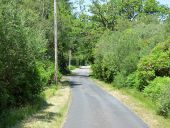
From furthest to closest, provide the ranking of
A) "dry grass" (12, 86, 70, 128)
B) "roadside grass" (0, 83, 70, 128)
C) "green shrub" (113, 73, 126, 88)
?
"green shrub" (113, 73, 126, 88)
"dry grass" (12, 86, 70, 128)
"roadside grass" (0, 83, 70, 128)

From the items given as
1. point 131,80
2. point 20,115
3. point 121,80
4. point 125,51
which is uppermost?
point 125,51

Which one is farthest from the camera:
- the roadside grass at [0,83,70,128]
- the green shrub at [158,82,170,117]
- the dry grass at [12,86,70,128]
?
the green shrub at [158,82,170,117]

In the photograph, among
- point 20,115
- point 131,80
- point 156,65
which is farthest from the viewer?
point 131,80

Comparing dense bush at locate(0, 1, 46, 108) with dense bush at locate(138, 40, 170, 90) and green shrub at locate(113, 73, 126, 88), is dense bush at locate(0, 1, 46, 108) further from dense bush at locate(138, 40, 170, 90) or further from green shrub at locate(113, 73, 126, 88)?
green shrub at locate(113, 73, 126, 88)

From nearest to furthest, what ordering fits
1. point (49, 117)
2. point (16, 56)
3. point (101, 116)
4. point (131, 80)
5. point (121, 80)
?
point (49, 117), point (16, 56), point (101, 116), point (131, 80), point (121, 80)

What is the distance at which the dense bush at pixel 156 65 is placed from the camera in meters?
30.8

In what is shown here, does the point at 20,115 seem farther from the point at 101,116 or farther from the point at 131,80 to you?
the point at 131,80

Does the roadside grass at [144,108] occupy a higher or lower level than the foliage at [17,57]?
lower

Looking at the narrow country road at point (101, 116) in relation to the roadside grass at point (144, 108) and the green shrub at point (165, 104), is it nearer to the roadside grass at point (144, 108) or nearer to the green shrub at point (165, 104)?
the roadside grass at point (144, 108)

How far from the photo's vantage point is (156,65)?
30828mm

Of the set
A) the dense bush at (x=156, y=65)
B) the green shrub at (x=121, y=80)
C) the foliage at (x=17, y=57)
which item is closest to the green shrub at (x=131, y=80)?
the green shrub at (x=121, y=80)

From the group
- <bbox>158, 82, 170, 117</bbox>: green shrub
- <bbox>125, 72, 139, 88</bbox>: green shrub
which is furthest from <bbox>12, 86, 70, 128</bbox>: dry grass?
<bbox>125, 72, 139, 88</bbox>: green shrub

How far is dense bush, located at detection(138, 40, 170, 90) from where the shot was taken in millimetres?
30750

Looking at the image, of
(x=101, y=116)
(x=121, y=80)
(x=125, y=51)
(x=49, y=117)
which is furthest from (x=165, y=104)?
(x=125, y=51)
